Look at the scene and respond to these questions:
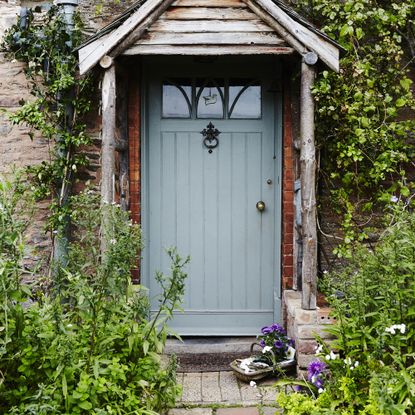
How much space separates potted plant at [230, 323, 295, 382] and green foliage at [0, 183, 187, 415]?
45.4 inches

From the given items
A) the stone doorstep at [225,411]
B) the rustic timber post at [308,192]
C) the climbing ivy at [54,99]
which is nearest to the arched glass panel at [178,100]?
the climbing ivy at [54,99]

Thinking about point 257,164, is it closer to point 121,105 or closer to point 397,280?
point 121,105

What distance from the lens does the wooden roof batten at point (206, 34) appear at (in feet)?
16.9

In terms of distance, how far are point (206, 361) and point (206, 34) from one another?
2.72 m

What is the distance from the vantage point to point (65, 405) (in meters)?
3.52

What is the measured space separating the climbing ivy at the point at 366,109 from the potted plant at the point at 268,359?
984 millimetres

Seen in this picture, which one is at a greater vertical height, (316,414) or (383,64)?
(383,64)

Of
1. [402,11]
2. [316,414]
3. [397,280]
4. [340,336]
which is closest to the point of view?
[316,414]

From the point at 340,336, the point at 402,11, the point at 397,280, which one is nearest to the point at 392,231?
the point at 397,280

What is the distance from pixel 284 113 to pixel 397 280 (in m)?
2.41

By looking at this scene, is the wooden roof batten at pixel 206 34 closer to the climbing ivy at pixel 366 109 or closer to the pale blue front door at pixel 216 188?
the climbing ivy at pixel 366 109

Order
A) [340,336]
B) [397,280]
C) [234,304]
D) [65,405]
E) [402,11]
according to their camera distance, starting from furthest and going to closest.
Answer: [234,304] < [402,11] < [340,336] < [397,280] < [65,405]

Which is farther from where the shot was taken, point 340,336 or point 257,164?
point 257,164

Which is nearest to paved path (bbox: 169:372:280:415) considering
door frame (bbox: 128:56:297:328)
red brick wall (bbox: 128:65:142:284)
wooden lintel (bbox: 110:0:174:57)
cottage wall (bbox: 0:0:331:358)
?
door frame (bbox: 128:56:297:328)
